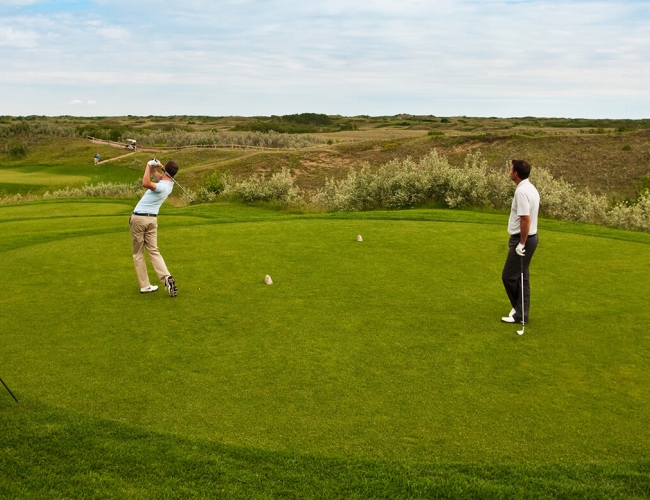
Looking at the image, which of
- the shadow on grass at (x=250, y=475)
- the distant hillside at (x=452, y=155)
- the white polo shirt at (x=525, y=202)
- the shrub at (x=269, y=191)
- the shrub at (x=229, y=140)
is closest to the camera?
the shadow on grass at (x=250, y=475)

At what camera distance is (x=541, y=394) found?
548cm

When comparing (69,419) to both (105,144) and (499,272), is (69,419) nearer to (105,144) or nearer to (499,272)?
(499,272)

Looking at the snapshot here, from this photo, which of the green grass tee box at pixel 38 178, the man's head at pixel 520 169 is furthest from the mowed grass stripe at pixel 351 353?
the green grass tee box at pixel 38 178

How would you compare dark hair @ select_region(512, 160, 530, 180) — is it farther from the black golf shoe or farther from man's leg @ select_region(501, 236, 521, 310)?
the black golf shoe

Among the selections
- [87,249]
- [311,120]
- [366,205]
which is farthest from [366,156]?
[311,120]

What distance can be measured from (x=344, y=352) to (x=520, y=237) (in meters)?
2.95

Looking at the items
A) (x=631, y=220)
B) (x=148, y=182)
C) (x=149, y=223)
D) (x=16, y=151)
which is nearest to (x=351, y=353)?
(x=148, y=182)

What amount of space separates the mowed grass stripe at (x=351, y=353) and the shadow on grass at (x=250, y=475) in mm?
154

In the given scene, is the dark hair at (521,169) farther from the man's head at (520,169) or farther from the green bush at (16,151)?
the green bush at (16,151)

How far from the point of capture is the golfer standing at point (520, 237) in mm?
7531

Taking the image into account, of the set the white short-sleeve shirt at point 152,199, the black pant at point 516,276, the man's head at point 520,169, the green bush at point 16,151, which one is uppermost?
the green bush at point 16,151

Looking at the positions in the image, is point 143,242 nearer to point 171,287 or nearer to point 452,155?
point 171,287

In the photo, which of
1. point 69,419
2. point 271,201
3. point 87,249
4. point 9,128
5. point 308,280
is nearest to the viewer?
point 69,419

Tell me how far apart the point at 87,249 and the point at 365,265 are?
18.4ft
